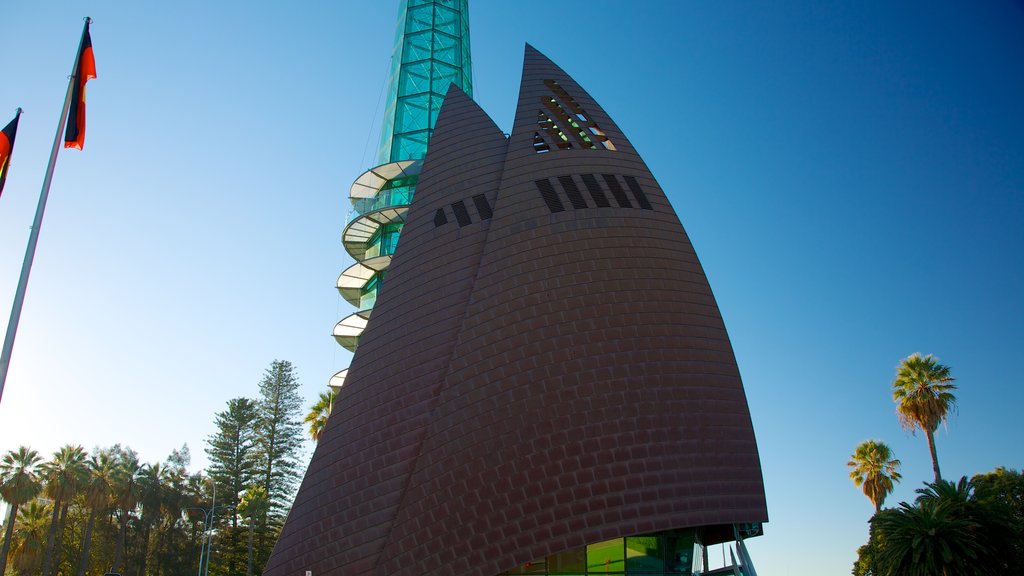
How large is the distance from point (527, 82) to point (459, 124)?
3047 mm

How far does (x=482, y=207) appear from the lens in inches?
1001

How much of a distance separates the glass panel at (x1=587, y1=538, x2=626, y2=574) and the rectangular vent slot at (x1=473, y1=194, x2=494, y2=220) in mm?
10838

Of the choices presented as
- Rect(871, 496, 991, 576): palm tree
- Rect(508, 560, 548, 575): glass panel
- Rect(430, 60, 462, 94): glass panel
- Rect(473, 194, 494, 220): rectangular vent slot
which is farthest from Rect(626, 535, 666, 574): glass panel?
Rect(430, 60, 462, 94): glass panel

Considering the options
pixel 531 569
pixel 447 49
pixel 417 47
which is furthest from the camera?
pixel 447 49

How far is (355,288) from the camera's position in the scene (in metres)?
38.5

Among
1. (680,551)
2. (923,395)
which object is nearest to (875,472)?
(923,395)

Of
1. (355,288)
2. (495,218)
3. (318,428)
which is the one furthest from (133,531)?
(495,218)

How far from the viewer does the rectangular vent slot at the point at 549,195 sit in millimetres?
24719

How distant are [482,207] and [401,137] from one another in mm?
14064

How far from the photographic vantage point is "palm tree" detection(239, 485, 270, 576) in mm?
54500

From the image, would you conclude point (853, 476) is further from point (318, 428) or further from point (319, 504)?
point (319, 504)

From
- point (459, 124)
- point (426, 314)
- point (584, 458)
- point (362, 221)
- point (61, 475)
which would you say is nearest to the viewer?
point (584, 458)

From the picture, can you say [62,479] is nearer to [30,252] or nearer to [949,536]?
[30,252]

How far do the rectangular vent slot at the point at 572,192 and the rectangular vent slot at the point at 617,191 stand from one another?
121 cm
